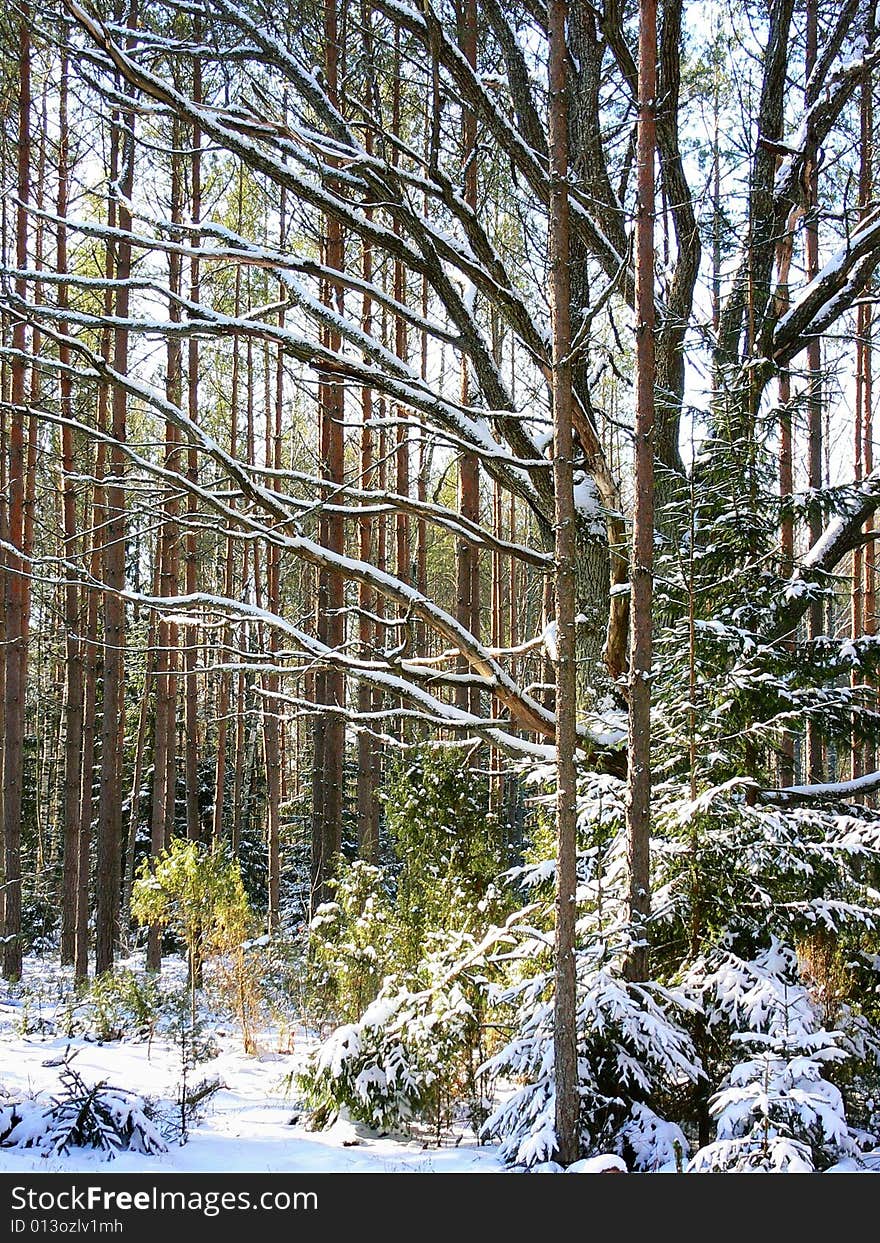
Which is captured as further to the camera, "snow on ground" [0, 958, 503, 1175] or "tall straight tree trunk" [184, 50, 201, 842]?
"tall straight tree trunk" [184, 50, 201, 842]

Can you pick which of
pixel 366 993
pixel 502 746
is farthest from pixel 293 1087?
pixel 502 746

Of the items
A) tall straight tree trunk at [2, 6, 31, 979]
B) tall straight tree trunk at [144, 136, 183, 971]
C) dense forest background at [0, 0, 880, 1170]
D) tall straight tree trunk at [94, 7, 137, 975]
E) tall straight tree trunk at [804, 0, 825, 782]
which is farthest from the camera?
tall straight tree trunk at [144, 136, 183, 971]

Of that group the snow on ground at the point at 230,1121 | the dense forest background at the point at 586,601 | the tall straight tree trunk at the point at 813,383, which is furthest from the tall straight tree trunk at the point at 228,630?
the tall straight tree trunk at the point at 813,383

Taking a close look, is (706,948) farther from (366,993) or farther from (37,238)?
(37,238)

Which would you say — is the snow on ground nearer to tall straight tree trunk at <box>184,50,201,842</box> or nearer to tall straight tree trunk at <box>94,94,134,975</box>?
tall straight tree trunk at <box>94,94,134,975</box>

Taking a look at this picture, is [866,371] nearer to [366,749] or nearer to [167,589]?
[366,749]

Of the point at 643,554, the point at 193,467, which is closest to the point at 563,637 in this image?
the point at 643,554

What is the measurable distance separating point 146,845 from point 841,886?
17627mm

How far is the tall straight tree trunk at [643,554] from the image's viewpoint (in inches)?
184

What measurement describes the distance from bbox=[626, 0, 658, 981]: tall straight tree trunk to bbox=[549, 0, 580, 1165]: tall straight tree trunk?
39cm

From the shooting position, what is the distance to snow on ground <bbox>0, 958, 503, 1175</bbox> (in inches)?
183

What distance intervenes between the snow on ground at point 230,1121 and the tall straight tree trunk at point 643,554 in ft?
4.67

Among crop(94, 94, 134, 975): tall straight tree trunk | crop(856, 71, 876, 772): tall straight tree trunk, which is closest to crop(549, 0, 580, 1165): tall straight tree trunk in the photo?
crop(856, 71, 876, 772): tall straight tree trunk
